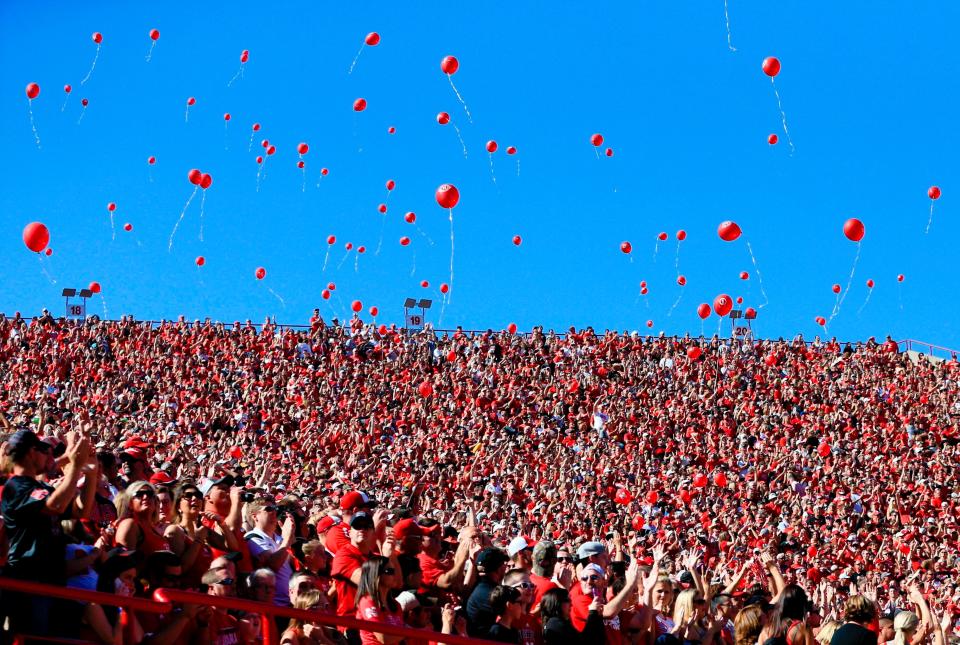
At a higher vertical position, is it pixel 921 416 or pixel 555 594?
pixel 921 416

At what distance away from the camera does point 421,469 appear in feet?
65.2

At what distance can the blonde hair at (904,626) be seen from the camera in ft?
24.3

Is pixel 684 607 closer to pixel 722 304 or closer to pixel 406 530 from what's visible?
pixel 406 530

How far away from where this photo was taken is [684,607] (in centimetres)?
748

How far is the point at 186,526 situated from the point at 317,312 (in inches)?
769

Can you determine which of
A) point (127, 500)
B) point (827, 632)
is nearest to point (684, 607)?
point (827, 632)

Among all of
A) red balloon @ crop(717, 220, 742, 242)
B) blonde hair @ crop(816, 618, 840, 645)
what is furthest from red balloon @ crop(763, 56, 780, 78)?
blonde hair @ crop(816, 618, 840, 645)

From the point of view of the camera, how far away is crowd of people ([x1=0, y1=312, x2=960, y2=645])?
19.7 ft

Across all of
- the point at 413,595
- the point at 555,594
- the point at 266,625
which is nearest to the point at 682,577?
the point at 555,594

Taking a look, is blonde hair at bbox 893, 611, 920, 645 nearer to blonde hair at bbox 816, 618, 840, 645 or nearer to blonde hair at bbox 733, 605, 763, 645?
blonde hair at bbox 816, 618, 840, 645

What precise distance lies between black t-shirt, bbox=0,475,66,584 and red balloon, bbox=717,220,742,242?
12705mm

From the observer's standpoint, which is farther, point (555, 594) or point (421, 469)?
point (421, 469)

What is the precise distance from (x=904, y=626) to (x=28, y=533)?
531 cm

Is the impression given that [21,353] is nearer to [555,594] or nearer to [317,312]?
[317,312]
